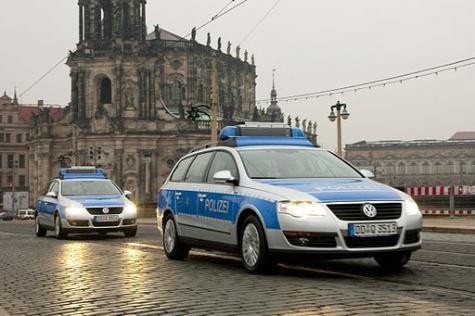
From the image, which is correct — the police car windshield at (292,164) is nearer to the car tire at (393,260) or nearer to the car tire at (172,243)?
the car tire at (393,260)

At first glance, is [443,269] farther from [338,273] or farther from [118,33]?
[118,33]

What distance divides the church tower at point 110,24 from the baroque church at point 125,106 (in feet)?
0.37

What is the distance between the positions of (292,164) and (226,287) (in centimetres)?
256

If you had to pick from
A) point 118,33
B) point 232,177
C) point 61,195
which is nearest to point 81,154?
point 118,33

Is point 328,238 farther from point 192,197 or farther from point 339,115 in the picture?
point 339,115

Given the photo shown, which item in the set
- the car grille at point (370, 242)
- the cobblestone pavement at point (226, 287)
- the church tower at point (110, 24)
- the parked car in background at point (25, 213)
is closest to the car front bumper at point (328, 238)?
the car grille at point (370, 242)

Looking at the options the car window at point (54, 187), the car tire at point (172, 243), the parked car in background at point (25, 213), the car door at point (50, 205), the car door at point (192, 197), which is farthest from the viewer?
the parked car in background at point (25, 213)

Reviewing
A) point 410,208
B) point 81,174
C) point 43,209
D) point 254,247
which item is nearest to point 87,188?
point 43,209

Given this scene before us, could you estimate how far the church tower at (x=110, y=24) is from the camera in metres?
83.2

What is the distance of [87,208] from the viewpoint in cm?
1791

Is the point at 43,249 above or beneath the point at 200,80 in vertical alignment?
beneath

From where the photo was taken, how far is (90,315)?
6551 millimetres

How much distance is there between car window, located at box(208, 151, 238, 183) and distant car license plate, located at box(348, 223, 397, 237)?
2.20 m

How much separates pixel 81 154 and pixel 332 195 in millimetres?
75302
